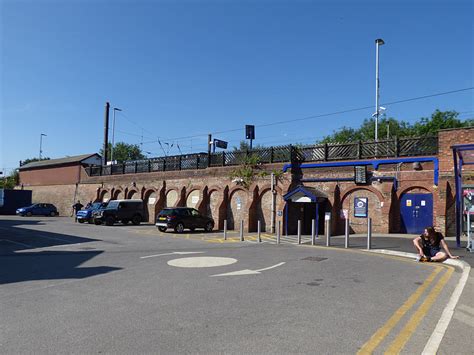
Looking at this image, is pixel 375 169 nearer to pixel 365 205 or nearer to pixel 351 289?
pixel 365 205

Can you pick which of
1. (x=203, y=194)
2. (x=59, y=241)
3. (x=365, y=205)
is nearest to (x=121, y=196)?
(x=203, y=194)

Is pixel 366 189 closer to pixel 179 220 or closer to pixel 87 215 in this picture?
pixel 179 220

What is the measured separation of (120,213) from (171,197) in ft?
15.8

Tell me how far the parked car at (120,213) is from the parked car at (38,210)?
58.7 ft

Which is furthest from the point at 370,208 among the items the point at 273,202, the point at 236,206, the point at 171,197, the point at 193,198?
the point at 171,197

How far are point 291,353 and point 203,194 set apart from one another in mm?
26127

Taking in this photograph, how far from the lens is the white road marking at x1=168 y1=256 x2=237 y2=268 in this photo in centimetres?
1098

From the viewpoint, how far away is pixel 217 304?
22.0 feet

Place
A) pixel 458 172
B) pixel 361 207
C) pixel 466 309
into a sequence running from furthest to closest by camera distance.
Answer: pixel 361 207, pixel 458 172, pixel 466 309

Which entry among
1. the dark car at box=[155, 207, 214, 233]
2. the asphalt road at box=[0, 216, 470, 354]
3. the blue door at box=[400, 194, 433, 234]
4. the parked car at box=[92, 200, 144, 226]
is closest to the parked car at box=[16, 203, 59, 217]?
the parked car at box=[92, 200, 144, 226]

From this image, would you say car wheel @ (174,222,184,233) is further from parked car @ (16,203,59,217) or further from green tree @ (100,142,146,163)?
green tree @ (100,142,146,163)

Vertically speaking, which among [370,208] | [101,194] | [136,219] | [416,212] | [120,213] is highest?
[101,194]

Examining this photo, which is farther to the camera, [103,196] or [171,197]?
[103,196]

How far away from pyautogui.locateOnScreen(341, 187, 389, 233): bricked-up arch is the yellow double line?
13567mm
